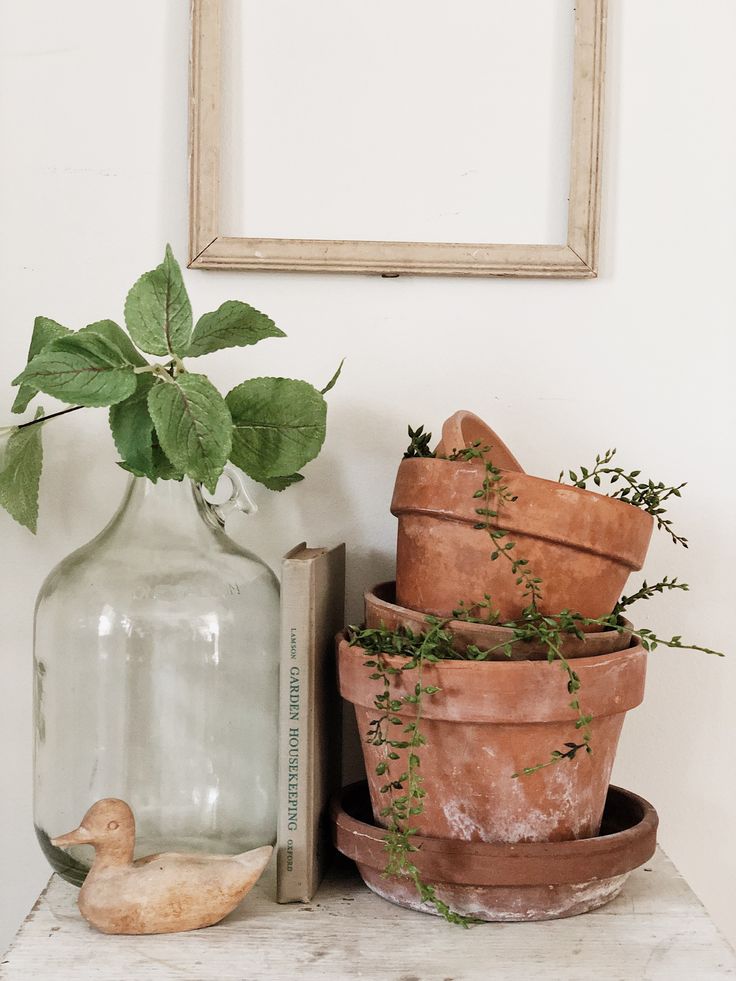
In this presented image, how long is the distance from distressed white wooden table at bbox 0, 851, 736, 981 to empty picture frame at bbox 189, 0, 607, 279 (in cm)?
58

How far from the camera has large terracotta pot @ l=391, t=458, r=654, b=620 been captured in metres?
0.70

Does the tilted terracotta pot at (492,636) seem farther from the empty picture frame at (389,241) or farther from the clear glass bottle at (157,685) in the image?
the empty picture frame at (389,241)

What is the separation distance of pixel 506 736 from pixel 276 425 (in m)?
0.31

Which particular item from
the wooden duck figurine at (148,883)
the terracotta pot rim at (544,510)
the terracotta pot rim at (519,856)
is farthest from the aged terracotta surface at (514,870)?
the terracotta pot rim at (544,510)

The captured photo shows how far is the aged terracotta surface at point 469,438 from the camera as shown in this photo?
75 cm

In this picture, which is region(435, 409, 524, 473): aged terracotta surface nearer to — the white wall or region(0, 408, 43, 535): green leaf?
the white wall

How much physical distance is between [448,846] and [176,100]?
2.44ft

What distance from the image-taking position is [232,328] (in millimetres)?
771

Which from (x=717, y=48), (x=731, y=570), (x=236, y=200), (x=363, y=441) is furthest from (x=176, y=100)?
(x=731, y=570)

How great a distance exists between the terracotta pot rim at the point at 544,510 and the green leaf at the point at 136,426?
0.70 feet

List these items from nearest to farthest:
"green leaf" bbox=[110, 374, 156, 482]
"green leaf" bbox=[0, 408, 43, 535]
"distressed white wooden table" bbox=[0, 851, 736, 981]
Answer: "distressed white wooden table" bbox=[0, 851, 736, 981] < "green leaf" bbox=[110, 374, 156, 482] < "green leaf" bbox=[0, 408, 43, 535]

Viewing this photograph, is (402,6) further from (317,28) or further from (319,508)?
(319,508)

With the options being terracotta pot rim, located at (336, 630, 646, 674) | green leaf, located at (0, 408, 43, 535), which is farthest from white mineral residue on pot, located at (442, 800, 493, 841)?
green leaf, located at (0, 408, 43, 535)

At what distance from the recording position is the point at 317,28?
3.06 ft
